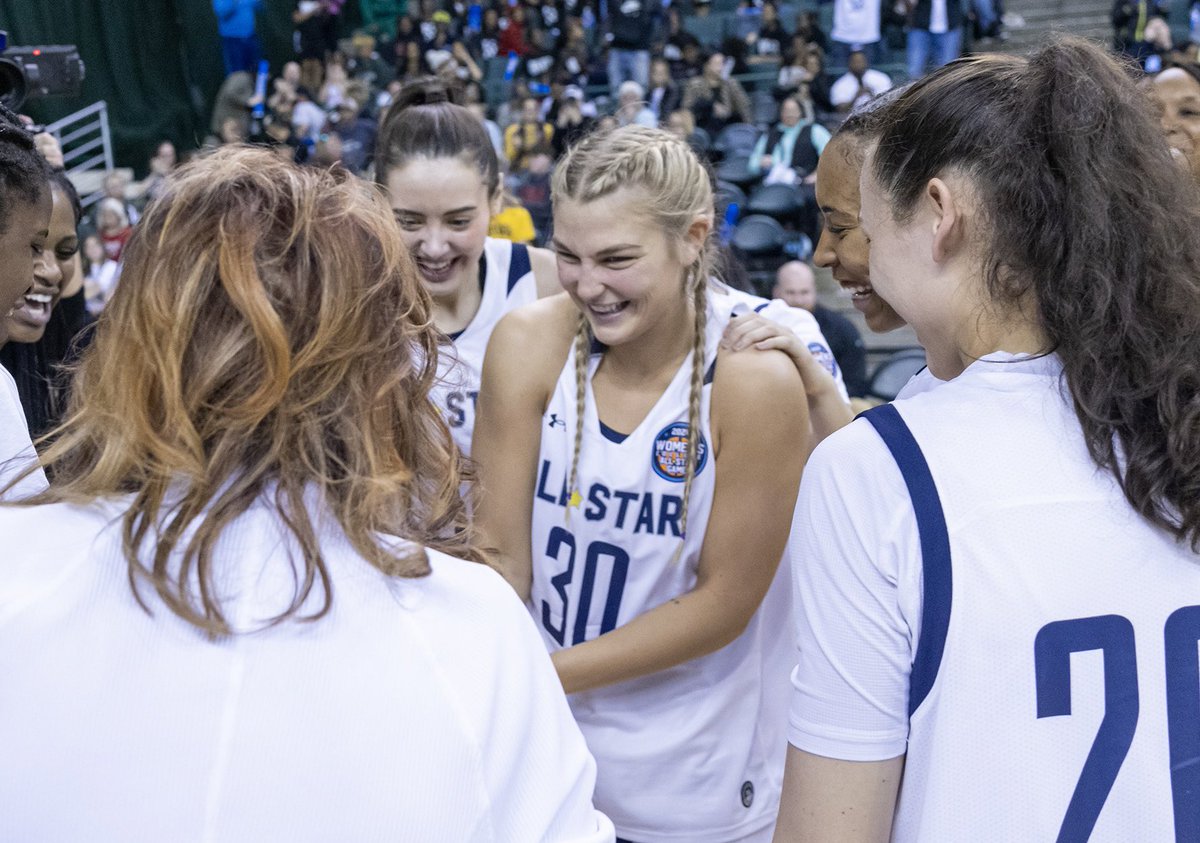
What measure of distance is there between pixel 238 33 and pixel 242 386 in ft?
52.9

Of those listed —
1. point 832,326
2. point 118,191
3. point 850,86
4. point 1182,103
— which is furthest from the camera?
point 850,86

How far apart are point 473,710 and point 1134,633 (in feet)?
1.95

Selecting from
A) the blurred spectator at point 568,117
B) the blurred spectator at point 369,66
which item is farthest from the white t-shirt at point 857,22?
the blurred spectator at point 369,66

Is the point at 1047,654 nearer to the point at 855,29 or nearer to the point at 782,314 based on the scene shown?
the point at 782,314

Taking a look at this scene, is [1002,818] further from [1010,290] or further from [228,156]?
[228,156]

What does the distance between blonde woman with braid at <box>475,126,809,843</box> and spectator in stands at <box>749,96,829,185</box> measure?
896 cm

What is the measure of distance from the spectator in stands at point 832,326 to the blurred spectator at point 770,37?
7.23 meters

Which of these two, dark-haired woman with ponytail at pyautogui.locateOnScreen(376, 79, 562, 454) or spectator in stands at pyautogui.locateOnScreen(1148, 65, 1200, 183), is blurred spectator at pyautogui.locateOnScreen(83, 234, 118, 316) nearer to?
dark-haired woman with ponytail at pyautogui.locateOnScreen(376, 79, 562, 454)

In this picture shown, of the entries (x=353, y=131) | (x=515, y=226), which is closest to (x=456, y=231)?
(x=515, y=226)

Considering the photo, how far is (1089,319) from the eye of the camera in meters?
1.08

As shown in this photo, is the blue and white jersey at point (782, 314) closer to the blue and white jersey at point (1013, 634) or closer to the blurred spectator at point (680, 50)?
the blue and white jersey at point (1013, 634)

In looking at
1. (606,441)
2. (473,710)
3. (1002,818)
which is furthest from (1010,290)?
(606,441)

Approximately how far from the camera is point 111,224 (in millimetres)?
10984

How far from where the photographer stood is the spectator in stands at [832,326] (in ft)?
22.5
